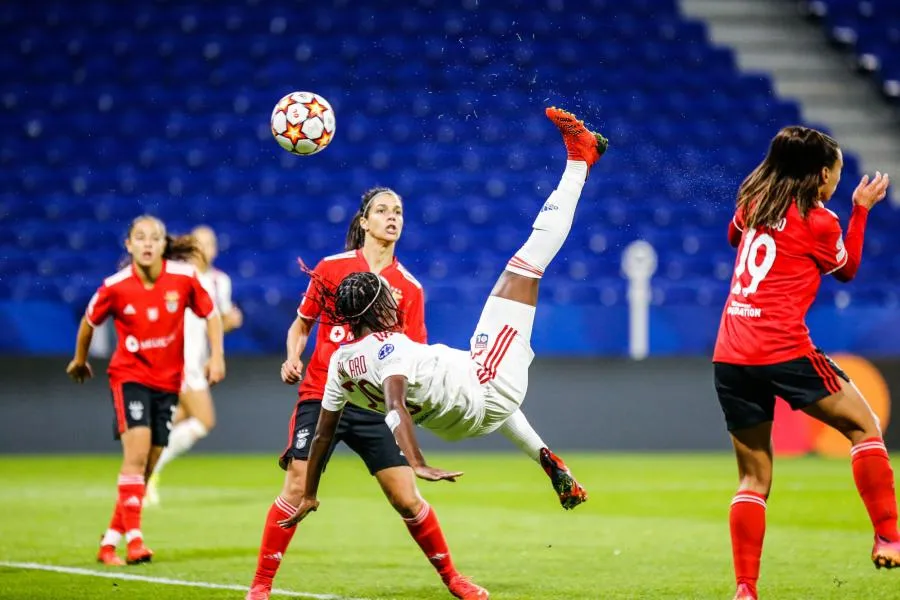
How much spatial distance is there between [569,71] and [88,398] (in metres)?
8.29

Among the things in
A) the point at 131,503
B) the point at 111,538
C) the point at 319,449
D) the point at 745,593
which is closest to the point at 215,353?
the point at 131,503

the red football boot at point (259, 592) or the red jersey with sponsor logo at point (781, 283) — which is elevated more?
the red jersey with sponsor logo at point (781, 283)

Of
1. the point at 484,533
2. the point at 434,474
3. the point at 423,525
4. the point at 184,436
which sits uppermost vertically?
the point at 434,474

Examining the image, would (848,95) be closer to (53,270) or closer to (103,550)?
(53,270)

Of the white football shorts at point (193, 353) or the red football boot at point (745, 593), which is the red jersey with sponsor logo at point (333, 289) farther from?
the white football shorts at point (193, 353)

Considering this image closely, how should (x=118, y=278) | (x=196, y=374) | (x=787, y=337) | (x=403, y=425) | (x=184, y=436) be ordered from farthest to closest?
(x=196, y=374) < (x=184, y=436) < (x=118, y=278) < (x=787, y=337) < (x=403, y=425)

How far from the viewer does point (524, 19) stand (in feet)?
66.9

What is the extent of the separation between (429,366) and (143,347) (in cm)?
312

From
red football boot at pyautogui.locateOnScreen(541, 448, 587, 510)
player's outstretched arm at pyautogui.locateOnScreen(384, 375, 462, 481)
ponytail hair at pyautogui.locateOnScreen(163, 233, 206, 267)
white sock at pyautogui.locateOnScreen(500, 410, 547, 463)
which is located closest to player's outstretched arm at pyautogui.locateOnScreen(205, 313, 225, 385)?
ponytail hair at pyautogui.locateOnScreen(163, 233, 206, 267)

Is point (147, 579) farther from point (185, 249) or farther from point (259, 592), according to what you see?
point (185, 249)

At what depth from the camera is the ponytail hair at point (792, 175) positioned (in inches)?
228

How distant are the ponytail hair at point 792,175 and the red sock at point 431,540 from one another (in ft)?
6.38

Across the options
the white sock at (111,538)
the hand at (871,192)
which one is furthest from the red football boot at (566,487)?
the white sock at (111,538)

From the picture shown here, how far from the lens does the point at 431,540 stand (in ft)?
21.0
